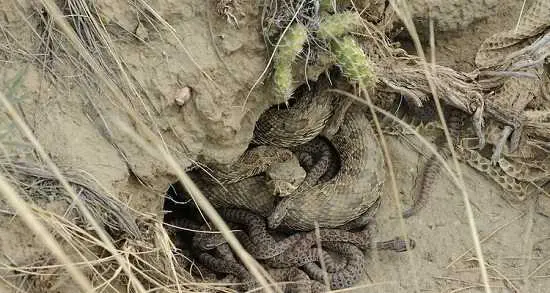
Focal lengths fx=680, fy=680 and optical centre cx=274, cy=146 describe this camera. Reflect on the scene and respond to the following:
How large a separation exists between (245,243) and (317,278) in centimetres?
55

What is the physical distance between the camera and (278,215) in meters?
4.60

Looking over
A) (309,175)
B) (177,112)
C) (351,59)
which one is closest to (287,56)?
(351,59)

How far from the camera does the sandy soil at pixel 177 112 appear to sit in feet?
11.5

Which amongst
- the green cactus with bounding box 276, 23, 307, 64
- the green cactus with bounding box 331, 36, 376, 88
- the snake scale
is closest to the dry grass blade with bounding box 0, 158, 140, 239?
the snake scale

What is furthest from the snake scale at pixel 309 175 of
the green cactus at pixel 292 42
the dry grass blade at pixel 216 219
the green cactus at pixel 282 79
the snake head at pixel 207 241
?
the dry grass blade at pixel 216 219

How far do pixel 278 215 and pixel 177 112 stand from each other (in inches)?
44.1

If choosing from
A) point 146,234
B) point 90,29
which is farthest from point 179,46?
point 146,234

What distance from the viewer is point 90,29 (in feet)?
11.9

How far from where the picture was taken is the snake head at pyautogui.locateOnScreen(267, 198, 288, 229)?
4598 mm

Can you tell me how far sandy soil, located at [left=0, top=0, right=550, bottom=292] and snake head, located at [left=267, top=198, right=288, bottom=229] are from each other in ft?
2.04

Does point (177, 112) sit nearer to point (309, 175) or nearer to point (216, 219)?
point (309, 175)

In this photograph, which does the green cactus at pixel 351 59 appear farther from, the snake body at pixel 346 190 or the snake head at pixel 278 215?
the snake head at pixel 278 215

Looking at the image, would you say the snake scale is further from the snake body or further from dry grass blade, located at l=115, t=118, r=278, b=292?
dry grass blade, located at l=115, t=118, r=278, b=292

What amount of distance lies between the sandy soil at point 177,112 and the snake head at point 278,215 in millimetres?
621
